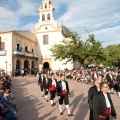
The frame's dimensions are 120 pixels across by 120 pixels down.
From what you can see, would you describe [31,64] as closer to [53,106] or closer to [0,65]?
[0,65]

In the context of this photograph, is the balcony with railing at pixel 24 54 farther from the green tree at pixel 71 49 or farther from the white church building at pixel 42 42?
the green tree at pixel 71 49

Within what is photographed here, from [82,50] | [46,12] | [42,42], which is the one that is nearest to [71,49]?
[82,50]

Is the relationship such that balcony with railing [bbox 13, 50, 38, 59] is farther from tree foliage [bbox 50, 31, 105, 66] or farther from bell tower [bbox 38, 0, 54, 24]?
bell tower [bbox 38, 0, 54, 24]

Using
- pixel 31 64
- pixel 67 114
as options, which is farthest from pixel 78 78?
pixel 31 64

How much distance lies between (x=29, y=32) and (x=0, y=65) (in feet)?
34.1

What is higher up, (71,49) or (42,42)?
(42,42)

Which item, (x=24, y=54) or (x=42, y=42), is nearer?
(x=24, y=54)

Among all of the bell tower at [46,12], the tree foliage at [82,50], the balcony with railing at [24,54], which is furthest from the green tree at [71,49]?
the bell tower at [46,12]

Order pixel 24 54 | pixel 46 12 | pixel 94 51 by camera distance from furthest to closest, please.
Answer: pixel 46 12 < pixel 24 54 < pixel 94 51

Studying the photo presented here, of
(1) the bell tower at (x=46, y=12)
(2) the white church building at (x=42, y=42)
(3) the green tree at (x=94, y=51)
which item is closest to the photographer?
(3) the green tree at (x=94, y=51)

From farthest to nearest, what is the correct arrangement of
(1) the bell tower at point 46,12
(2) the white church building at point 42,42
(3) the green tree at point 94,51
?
(1) the bell tower at point 46,12 < (2) the white church building at point 42,42 < (3) the green tree at point 94,51

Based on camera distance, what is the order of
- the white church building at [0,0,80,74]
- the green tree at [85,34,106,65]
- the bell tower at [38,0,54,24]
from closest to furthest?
the green tree at [85,34,106,65] < the white church building at [0,0,80,74] < the bell tower at [38,0,54,24]

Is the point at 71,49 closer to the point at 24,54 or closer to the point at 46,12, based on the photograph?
the point at 24,54

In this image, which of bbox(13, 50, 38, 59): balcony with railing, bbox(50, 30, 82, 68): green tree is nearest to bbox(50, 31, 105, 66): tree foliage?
bbox(50, 30, 82, 68): green tree
